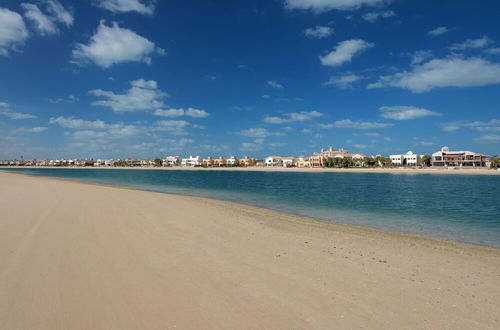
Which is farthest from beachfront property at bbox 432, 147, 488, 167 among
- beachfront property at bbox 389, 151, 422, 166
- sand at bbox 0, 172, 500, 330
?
sand at bbox 0, 172, 500, 330

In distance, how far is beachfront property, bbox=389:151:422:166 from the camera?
462ft

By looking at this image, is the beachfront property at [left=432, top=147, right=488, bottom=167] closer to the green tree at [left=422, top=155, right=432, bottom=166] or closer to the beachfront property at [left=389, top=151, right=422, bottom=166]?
the green tree at [left=422, top=155, right=432, bottom=166]

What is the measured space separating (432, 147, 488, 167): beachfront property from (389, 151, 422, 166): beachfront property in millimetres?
13043

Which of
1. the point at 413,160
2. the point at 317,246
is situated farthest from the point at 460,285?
the point at 413,160

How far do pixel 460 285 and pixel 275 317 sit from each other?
4.31 metres

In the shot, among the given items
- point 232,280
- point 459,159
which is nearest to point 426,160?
point 459,159

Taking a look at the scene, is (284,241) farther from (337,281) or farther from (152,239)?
(152,239)

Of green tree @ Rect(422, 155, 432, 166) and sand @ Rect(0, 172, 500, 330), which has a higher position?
green tree @ Rect(422, 155, 432, 166)

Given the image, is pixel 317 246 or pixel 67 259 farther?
pixel 317 246

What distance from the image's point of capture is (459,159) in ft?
389

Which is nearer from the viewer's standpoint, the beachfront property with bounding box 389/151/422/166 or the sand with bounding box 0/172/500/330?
the sand with bounding box 0/172/500/330

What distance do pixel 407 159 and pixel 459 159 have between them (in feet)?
85.2

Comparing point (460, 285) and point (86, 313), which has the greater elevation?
point (86, 313)

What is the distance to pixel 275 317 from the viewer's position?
4.09 m
